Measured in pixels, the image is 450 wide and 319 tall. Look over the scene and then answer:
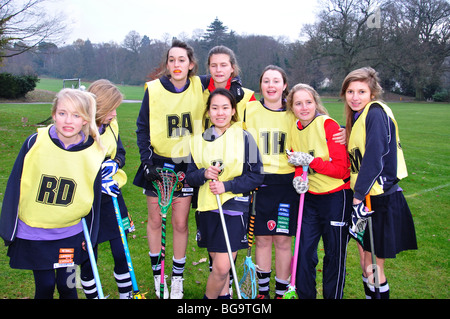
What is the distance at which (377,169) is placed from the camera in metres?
2.85

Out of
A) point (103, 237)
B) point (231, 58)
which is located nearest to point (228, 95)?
point (231, 58)

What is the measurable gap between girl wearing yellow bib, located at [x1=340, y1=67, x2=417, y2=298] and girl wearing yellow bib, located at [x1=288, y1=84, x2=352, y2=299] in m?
0.15

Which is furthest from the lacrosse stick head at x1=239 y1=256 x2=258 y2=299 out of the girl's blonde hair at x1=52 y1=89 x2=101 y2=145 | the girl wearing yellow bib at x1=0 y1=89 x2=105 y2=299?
the girl's blonde hair at x1=52 y1=89 x2=101 y2=145

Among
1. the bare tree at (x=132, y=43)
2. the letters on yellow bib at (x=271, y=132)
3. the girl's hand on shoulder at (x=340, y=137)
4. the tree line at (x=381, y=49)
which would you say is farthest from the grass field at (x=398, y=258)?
the bare tree at (x=132, y=43)

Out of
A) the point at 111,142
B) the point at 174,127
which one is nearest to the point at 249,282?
the point at 174,127

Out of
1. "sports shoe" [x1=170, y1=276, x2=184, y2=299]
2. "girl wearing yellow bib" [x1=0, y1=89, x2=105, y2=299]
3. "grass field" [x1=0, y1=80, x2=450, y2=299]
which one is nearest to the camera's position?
"girl wearing yellow bib" [x1=0, y1=89, x2=105, y2=299]

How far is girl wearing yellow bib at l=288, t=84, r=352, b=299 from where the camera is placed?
3121 millimetres

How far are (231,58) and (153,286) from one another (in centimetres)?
252

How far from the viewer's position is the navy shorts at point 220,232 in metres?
3.01

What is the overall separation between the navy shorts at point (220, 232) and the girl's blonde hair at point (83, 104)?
1119 mm

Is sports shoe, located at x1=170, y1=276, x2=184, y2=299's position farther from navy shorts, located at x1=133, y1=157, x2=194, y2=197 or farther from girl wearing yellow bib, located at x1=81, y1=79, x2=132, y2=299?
navy shorts, located at x1=133, y1=157, x2=194, y2=197

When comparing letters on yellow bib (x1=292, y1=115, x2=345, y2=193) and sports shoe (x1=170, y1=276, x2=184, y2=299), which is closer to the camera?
letters on yellow bib (x1=292, y1=115, x2=345, y2=193)

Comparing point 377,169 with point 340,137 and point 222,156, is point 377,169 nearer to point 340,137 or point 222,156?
point 340,137

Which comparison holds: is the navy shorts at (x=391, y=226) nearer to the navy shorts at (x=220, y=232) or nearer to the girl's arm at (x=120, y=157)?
the navy shorts at (x=220, y=232)
